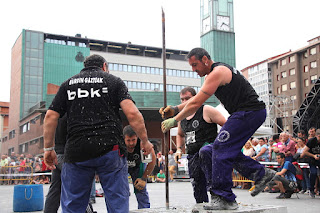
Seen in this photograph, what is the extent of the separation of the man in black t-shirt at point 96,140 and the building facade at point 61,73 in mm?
43682

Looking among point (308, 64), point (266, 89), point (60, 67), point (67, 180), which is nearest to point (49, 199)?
point (67, 180)

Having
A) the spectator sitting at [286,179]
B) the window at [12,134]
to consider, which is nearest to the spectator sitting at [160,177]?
the spectator sitting at [286,179]

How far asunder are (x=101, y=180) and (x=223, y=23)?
5725cm

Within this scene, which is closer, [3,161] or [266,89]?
[3,161]

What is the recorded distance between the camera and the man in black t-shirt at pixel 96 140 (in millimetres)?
3719

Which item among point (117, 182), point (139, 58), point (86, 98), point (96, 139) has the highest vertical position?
point (139, 58)

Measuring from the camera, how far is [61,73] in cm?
6581

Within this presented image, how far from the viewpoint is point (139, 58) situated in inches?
2908

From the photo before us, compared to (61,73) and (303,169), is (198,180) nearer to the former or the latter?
(303,169)

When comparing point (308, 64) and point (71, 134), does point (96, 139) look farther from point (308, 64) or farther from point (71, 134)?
point (308, 64)

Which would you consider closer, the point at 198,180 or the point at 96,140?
the point at 96,140

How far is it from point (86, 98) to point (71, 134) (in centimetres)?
39

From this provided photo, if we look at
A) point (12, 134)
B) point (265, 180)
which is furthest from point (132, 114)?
point (12, 134)

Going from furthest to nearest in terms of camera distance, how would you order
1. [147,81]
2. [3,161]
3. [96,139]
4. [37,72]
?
[147,81] → [37,72] → [3,161] → [96,139]
